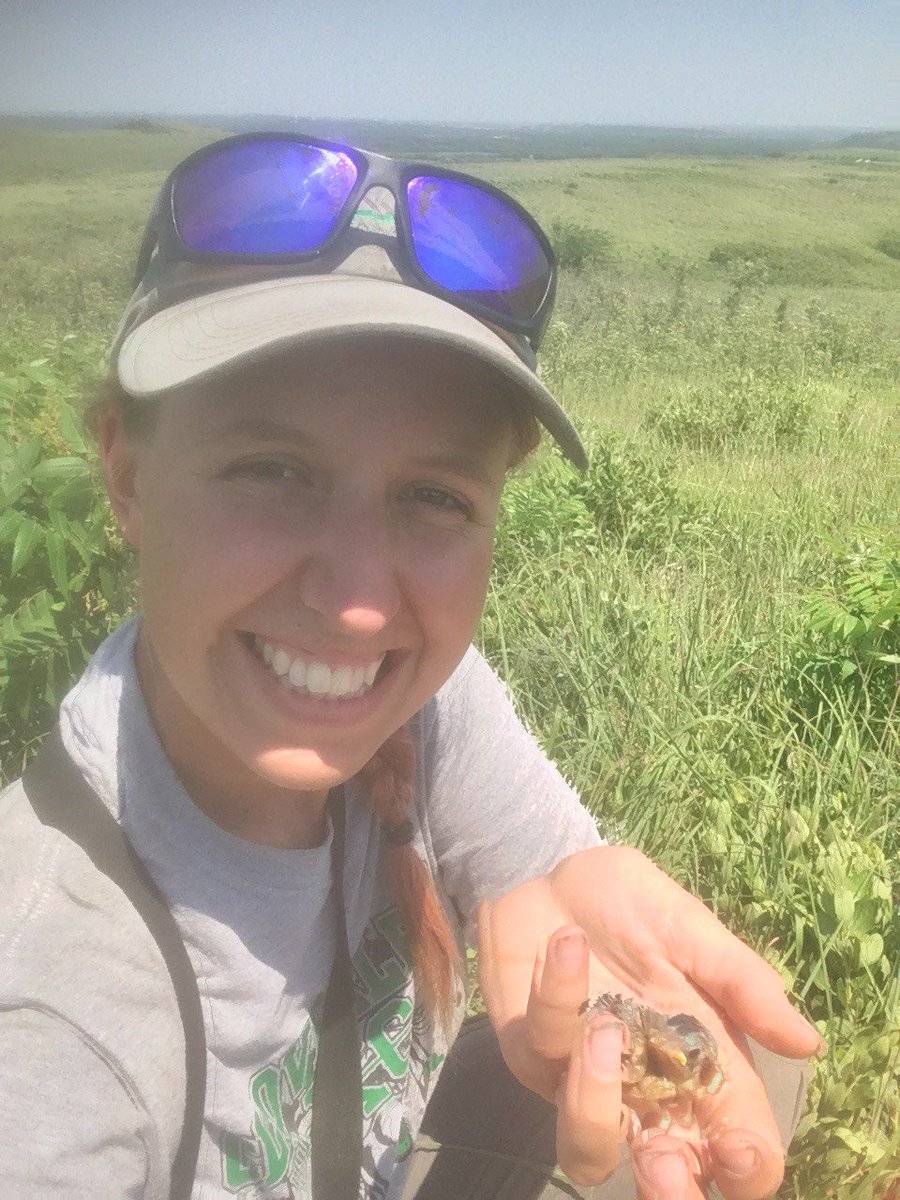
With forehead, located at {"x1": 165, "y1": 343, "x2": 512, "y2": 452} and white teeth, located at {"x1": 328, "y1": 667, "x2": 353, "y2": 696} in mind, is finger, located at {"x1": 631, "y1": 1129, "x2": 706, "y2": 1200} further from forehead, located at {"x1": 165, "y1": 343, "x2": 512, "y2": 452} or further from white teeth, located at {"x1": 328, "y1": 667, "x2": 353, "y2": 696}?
forehead, located at {"x1": 165, "y1": 343, "x2": 512, "y2": 452}

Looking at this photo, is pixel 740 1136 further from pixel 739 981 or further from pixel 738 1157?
pixel 739 981

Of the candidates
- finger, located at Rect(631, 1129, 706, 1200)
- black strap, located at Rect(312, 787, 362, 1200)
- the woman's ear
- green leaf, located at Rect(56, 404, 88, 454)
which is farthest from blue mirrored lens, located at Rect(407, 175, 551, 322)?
green leaf, located at Rect(56, 404, 88, 454)

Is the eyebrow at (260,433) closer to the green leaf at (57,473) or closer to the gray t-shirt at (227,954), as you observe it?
the gray t-shirt at (227,954)

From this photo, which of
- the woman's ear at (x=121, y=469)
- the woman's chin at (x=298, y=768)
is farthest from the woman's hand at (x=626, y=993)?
the woman's ear at (x=121, y=469)

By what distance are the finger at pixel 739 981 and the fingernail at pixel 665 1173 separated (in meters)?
0.18

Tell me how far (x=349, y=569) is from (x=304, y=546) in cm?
6

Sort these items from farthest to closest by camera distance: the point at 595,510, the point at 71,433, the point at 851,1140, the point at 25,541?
the point at 595,510 < the point at 71,433 < the point at 25,541 < the point at 851,1140

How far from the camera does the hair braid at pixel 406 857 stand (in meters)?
1.26

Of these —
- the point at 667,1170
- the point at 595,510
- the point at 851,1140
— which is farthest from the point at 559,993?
the point at 595,510

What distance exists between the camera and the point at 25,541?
1.87m

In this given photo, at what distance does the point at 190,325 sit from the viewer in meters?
0.98

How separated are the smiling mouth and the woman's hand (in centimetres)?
38

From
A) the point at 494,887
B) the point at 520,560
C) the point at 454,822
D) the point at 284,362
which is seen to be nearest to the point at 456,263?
the point at 284,362

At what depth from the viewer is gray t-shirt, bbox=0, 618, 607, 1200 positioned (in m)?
0.82
